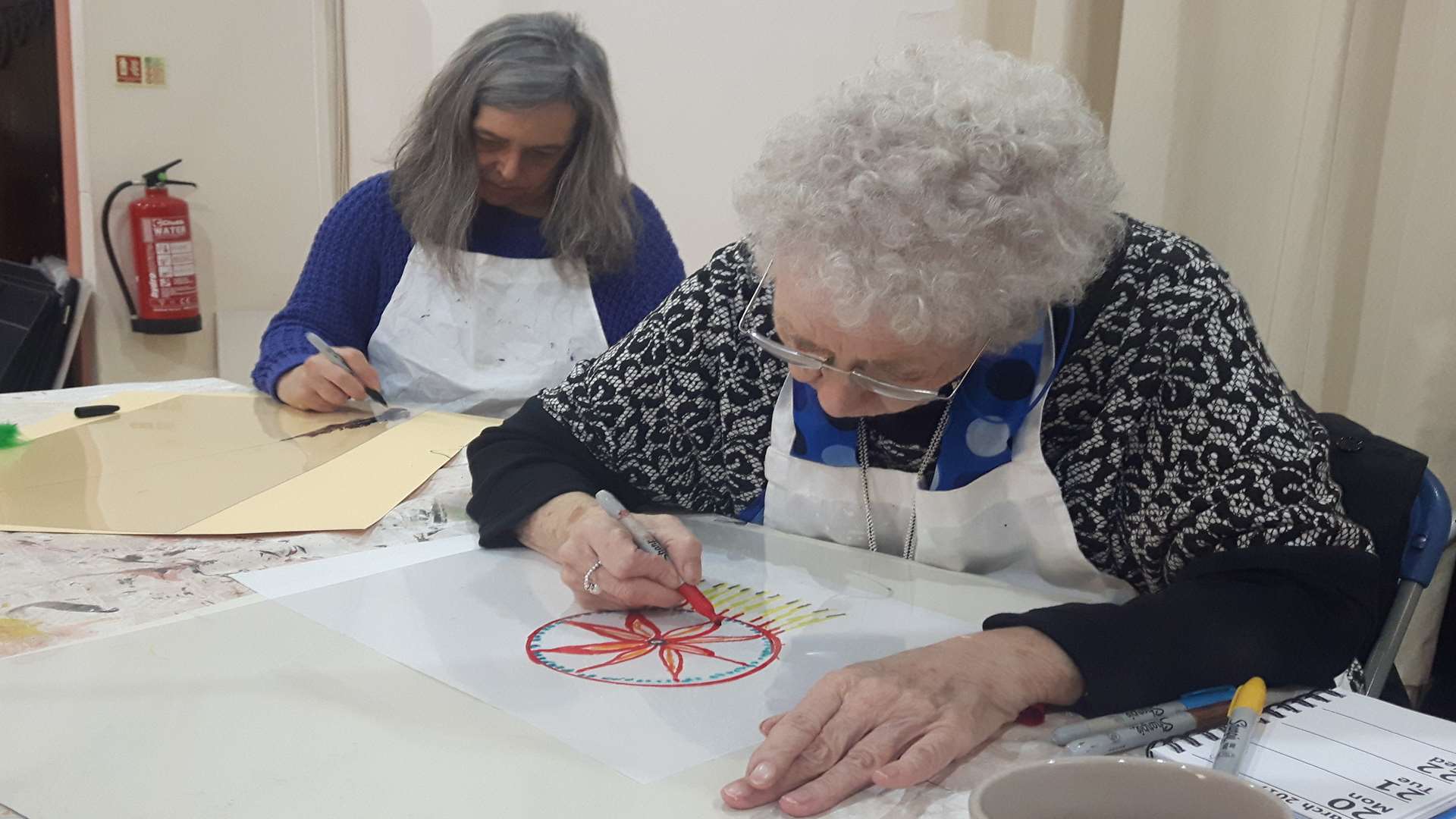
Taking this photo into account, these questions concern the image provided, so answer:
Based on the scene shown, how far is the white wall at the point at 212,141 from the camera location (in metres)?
3.38

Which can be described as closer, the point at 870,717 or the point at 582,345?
the point at 870,717

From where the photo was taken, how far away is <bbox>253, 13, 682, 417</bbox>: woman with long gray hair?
206cm

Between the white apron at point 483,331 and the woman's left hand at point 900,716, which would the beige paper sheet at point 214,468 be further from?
the woman's left hand at point 900,716

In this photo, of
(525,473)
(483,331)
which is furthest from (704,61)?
(525,473)

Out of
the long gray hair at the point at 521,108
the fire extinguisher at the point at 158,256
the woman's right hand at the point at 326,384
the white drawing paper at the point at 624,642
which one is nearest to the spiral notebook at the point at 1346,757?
the white drawing paper at the point at 624,642

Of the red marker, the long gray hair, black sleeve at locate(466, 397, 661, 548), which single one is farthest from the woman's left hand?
the long gray hair

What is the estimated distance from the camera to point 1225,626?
2.94ft

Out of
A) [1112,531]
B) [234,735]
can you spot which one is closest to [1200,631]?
[1112,531]

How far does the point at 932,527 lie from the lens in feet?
3.87

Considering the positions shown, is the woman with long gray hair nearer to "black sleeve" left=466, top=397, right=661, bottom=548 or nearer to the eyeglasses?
"black sleeve" left=466, top=397, right=661, bottom=548

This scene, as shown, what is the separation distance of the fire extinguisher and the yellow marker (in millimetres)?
3268

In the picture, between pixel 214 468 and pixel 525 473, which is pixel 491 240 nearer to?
pixel 214 468

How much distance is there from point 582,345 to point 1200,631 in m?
1.40

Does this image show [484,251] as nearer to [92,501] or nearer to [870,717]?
[92,501]
